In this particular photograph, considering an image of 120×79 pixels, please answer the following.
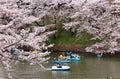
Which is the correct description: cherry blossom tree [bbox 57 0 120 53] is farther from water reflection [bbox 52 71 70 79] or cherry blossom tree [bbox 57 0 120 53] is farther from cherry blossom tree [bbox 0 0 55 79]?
water reflection [bbox 52 71 70 79]

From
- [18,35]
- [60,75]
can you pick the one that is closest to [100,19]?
[18,35]

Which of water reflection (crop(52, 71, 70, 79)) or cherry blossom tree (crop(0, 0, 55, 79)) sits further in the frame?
water reflection (crop(52, 71, 70, 79))

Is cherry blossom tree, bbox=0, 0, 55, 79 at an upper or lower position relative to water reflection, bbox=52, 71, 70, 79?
upper

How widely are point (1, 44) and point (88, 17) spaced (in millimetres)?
1728

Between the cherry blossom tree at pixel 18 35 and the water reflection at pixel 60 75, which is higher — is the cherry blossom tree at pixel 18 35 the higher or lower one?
the higher one

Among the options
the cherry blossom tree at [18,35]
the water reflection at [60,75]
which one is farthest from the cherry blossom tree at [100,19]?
the water reflection at [60,75]

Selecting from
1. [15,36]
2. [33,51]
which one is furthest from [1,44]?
[33,51]

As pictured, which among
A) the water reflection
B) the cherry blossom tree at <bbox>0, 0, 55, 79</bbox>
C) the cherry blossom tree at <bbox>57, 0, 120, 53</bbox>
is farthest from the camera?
the water reflection

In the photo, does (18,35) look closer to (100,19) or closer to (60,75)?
(100,19)

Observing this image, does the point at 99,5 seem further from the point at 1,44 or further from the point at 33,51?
the point at 1,44

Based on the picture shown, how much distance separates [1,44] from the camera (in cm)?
417

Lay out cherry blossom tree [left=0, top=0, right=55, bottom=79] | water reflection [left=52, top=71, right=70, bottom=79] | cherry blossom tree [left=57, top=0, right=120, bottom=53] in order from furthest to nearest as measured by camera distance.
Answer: water reflection [left=52, top=71, right=70, bottom=79] → cherry blossom tree [left=57, top=0, right=120, bottom=53] → cherry blossom tree [left=0, top=0, right=55, bottom=79]

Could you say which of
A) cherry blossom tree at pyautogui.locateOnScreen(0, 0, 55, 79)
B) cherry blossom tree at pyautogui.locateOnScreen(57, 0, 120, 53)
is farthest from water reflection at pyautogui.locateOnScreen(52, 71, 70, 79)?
cherry blossom tree at pyautogui.locateOnScreen(0, 0, 55, 79)

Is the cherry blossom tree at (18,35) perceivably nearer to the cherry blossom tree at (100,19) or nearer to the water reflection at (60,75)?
the cherry blossom tree at (100,19)
